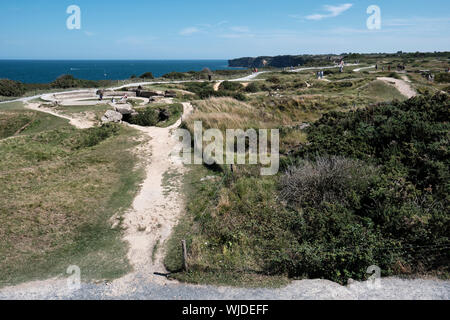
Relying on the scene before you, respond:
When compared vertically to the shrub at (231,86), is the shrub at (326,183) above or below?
below

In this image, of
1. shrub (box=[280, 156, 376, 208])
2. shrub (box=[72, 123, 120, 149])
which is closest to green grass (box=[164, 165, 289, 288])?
shrub (box=[280, 156, 376, 208])

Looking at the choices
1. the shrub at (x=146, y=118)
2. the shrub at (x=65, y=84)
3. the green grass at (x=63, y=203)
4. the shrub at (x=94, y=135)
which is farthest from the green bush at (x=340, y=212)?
the shrub at (x=65, y=84)

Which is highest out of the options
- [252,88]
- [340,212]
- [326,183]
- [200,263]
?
[252,88]

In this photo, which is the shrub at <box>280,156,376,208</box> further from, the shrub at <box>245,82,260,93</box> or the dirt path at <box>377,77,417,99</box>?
the shrub at <box>245,82,260,93</box>

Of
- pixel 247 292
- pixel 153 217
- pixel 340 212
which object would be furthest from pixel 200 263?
pixel 340 212

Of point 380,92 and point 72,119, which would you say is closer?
point 72,119

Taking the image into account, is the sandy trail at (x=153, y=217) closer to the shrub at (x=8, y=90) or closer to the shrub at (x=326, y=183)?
the shrub at (x=326, y=183)

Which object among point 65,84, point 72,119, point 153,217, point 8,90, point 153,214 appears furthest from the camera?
point 65,84

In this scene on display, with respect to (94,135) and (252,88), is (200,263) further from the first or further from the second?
(252,88)
